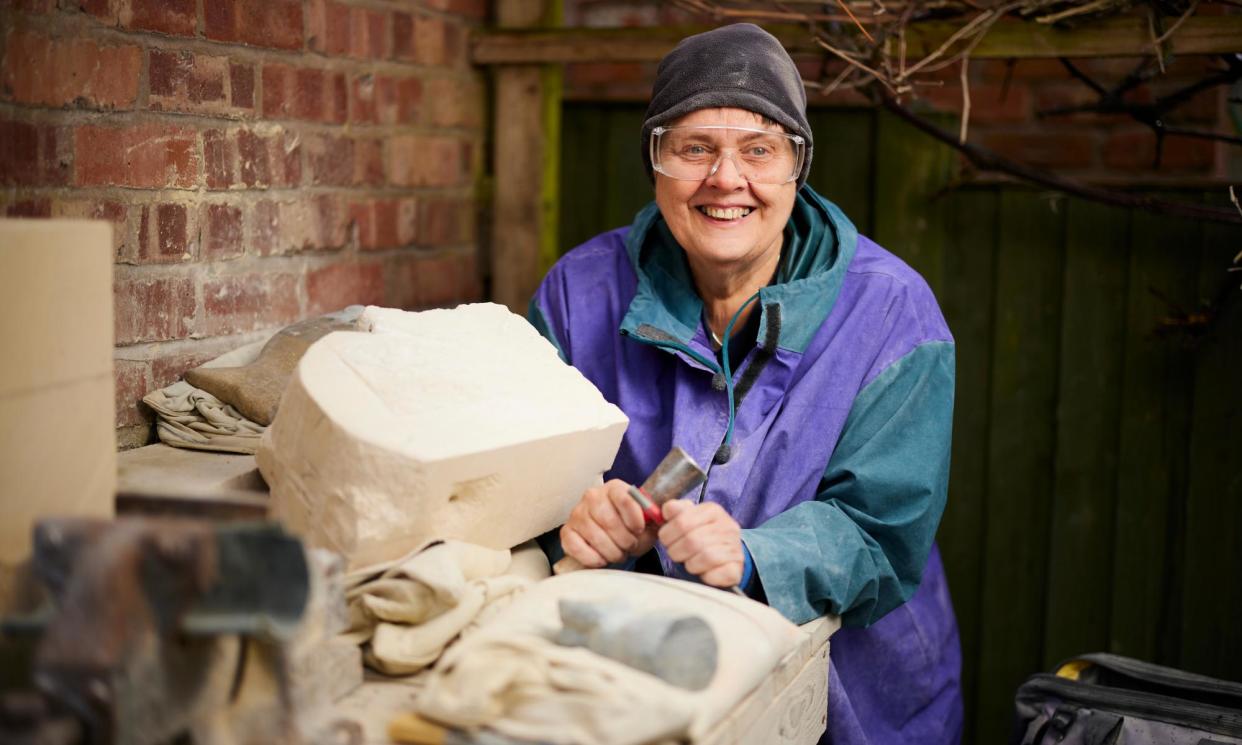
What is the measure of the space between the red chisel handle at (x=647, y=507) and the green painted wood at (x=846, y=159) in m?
1.59

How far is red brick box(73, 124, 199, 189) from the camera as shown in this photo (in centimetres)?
196

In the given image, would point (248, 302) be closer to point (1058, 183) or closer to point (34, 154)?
point (34, 154)

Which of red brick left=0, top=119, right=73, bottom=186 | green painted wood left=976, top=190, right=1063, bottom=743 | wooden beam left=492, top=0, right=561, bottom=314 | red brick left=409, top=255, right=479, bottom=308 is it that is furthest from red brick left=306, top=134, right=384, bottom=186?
green painted wood left=976, top=190, right=1063, bottom=743

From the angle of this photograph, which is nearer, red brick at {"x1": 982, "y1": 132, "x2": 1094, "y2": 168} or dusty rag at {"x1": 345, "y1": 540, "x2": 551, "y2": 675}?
dusty rag at {"x1": 345, "y1": 540, "x2": 551, "y2": 675}

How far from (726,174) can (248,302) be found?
94cm

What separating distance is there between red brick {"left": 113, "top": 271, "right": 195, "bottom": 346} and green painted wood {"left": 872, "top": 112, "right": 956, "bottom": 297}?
172 centimetres

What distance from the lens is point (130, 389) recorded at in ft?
6.84

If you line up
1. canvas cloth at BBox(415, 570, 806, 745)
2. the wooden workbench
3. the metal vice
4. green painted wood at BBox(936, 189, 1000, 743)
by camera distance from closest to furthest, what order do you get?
the metal vice
canvas cloth at BBox(415, 570, 806, 745)
the wooden workbench
green painted wood at BBox(936, 189, 1000, 743)

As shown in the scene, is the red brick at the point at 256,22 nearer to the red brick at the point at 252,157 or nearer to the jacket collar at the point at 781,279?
the red brick at the point at 252,157

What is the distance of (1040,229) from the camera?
2.99m

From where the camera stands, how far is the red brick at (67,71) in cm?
181

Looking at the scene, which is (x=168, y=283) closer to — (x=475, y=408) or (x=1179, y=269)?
(x=475, y=408)

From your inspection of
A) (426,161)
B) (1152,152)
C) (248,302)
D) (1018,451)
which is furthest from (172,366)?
(1152,152)

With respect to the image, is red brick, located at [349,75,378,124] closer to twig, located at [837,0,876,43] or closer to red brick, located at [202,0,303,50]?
red brick, located at [202,0,303,50]
